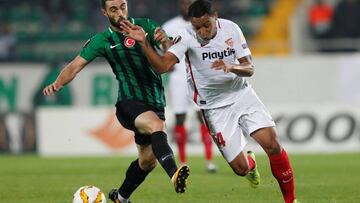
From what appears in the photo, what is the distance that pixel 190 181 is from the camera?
469 inches

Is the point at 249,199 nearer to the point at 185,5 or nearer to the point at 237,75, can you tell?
the point at 237,75

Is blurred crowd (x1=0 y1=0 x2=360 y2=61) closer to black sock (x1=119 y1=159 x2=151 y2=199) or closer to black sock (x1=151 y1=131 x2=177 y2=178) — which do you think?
black sock (x1=119 y1=159 x2=151 y2=199)

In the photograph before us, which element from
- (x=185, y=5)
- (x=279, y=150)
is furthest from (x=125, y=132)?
(x=279, y=150)

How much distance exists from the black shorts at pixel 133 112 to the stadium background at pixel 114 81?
7280 millimetres

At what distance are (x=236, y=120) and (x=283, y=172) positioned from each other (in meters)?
0.75

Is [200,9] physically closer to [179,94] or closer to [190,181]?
[190,181]

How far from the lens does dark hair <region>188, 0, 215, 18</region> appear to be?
8.31 meters

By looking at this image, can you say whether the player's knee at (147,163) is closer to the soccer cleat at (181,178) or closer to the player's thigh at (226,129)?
the player's thigh at (226,129)

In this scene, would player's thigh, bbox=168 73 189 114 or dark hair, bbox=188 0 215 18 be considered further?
player's thigh, bbox=168 73 189 114

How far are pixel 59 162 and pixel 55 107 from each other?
3.36 metres

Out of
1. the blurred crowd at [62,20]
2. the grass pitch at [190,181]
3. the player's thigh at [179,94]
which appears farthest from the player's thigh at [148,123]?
the blurred crowd at [62,20]

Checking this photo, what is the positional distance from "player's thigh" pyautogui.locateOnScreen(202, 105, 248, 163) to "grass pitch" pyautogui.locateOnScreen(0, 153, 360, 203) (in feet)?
1.95

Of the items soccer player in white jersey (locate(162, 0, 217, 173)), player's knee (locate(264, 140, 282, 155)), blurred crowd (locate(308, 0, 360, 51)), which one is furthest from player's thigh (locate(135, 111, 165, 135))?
blurred crowd (locate(308, 0, 360, 51))

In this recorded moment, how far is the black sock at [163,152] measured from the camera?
8.00 meters
